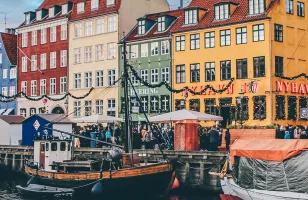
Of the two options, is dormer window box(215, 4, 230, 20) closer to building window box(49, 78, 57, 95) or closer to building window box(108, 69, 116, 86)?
building window box(108, 69, 116, 86)

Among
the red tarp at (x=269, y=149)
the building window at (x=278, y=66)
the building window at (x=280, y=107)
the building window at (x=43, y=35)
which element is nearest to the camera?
the red tarp at (x=269, y=149)

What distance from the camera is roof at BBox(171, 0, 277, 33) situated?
4547 cm

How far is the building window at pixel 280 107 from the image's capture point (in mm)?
43812

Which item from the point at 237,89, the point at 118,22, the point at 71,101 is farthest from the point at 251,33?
the point at 71,101

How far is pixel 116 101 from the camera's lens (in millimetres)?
54250

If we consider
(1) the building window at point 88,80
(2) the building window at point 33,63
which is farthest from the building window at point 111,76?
(2) the building window at point 33,63

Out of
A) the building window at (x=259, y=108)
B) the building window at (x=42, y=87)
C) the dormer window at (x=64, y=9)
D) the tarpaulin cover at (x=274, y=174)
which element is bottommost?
the tarpaulin cover at (x=274, y=174)

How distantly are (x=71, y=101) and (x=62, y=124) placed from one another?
19473mm

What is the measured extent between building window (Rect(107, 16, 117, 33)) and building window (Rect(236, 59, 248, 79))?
46.2ft

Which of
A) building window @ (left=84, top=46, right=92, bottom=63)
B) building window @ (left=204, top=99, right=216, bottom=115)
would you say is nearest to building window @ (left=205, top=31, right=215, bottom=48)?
building window @ (left=204, top=99, right=216, bottom=115)

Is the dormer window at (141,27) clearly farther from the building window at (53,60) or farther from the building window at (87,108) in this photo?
the building window at (53,60)

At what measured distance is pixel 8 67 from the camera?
66.5 metres

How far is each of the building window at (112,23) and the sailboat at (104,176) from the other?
26.0m

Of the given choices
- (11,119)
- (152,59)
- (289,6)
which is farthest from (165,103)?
(11,119)
